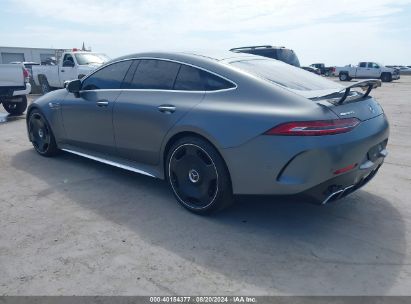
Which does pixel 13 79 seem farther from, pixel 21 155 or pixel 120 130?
pixel 120 130

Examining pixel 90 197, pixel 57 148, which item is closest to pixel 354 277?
pixel 90 197

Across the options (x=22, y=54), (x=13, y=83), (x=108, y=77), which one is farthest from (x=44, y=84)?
(x=22, y=54)

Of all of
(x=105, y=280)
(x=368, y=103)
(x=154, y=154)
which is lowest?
(x=105, y=280)

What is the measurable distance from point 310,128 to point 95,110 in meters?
2.69

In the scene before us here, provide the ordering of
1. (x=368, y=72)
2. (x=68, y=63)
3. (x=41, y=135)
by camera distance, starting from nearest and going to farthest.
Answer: (x=41, y=135) → (x=68, y=63) → (x=368, y=72)

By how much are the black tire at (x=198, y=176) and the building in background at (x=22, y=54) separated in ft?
164

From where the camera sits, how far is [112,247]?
302 cm

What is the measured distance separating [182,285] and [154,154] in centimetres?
165

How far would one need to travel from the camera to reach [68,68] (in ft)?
47.3

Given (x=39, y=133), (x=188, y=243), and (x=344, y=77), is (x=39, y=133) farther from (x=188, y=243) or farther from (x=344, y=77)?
(x=344, y=77)

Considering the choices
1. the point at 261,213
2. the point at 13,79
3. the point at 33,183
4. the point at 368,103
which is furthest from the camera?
the point at 13,79

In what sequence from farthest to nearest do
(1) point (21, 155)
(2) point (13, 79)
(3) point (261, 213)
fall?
(2) point (13, 79) < (1) point (21, 155) < (3) point (261, 213)

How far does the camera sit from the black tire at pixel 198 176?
3301 millimetres

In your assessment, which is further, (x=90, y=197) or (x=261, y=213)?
(x=90, y=197)
